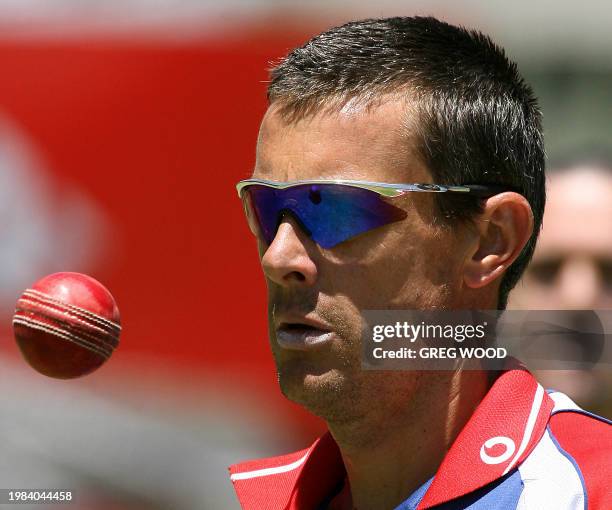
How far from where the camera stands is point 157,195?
6.91 meters

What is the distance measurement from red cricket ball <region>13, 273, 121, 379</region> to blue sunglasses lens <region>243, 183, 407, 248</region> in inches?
26.4

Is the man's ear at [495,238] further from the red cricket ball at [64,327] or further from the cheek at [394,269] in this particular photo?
the red cricket ball at [64,327]

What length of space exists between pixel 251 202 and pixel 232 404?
412 centimetres

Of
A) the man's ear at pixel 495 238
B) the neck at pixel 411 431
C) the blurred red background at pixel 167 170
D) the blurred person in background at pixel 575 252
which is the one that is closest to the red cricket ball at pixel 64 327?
the neck at pixel 411 431

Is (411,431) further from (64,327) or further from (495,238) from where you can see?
(64,327)

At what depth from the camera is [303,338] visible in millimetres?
2605

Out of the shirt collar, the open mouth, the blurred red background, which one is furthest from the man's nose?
the blurred red background

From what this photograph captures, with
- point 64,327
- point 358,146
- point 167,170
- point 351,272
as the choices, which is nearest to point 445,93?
point 358,146

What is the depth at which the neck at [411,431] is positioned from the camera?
264cm

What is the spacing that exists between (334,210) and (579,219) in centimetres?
200

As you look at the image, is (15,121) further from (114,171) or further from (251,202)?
(251,202)

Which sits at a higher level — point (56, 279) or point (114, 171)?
point (114, 171)

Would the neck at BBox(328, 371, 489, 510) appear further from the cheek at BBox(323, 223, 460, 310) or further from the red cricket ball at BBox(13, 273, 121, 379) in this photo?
the red cricket ball at BBox(13, 273, 121, 379)

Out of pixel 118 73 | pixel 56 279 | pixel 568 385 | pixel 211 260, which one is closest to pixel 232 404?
pixel 211 260
